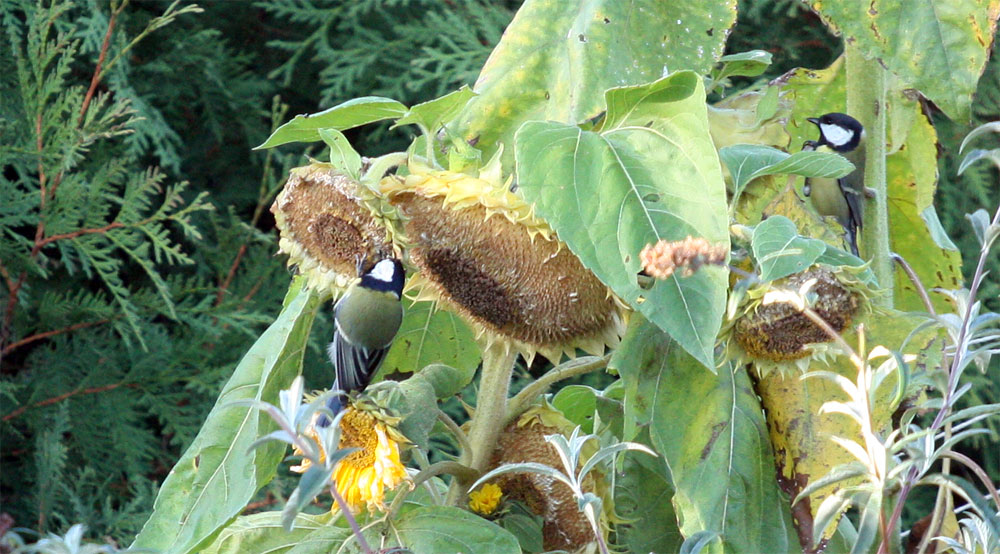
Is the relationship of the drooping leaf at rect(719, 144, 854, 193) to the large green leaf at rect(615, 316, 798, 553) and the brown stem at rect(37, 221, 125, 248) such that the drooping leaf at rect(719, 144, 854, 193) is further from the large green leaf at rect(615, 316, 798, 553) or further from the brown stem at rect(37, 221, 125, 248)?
the brown stem at rect(37, 221, 125, 248)

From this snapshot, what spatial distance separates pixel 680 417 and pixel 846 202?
34 centimetres

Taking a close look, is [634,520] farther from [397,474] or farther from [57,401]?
[57,401]

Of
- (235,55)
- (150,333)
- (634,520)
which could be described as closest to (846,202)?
(634,520)

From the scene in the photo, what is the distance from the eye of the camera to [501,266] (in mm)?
483

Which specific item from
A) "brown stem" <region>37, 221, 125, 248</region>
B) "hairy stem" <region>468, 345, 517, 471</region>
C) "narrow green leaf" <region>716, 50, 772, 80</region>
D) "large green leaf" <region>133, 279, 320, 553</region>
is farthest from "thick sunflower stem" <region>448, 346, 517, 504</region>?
"brown stem" <region>37, 221, 125, 248</region>

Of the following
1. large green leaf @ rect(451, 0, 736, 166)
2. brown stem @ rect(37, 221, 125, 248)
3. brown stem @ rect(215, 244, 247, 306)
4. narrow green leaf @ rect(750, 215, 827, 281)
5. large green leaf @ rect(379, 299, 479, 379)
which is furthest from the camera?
brown stem @ rect(215, 244, 247, 306)

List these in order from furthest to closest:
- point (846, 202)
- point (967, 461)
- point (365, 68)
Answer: point (365, 68), point (846, 202), point (967, 461)

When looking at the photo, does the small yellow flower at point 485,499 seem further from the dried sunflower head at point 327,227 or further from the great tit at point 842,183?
the great tit at point 842,183

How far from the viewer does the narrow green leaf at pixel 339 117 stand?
503 millimetres

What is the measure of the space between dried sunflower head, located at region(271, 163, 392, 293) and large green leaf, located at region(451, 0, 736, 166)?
8 centimetres

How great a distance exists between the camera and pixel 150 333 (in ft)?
4.82

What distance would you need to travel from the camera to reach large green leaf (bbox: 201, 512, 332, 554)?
56cm

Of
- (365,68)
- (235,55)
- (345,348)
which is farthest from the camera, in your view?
(235,55)

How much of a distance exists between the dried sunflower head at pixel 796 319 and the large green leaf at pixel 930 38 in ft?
0.37
